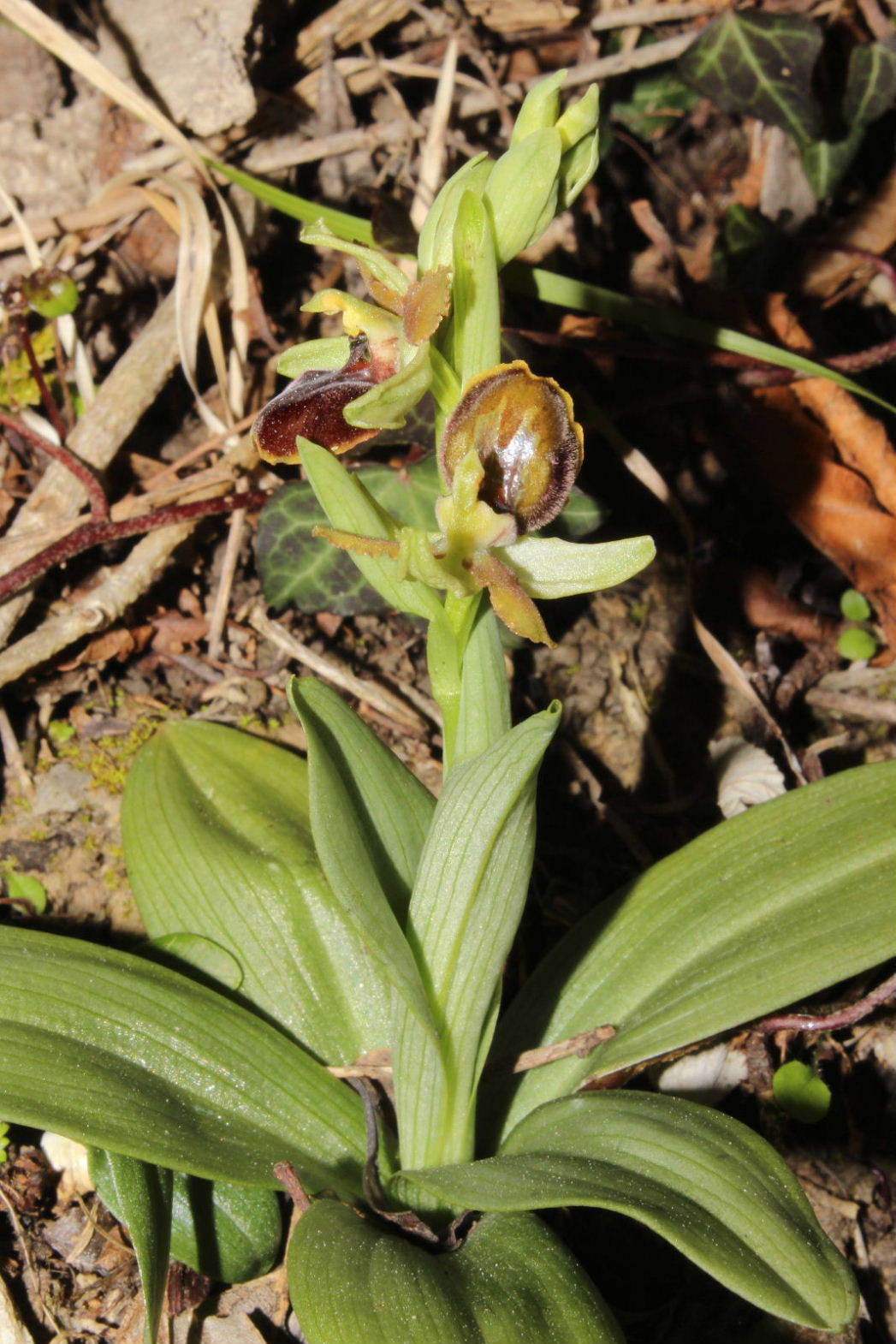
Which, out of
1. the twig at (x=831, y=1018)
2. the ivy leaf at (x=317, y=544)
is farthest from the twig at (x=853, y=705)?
the ivy leaf at (x=317, y=544)

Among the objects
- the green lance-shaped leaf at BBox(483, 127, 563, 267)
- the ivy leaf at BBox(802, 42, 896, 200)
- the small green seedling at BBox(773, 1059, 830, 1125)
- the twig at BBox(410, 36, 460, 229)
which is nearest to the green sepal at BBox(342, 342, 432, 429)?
the green lance-shaped leaf at BBox(483, 127, 563, 267)

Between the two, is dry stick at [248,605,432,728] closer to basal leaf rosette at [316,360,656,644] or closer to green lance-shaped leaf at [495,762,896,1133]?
green lance-shaped leaf at [495,762,896,1133]

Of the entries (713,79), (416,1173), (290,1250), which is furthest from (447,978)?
(713,79)

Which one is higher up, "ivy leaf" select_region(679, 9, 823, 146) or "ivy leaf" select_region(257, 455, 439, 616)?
"ivy leaf" select_region(679, 9, 823, 146)

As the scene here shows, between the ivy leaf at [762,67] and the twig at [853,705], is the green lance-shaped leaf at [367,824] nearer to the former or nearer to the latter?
the twig at [853,705]

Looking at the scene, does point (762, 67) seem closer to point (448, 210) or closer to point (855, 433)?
point (855, 433)
